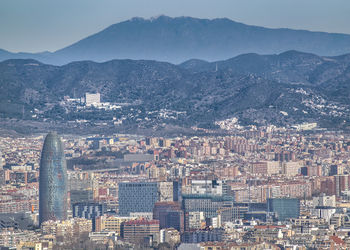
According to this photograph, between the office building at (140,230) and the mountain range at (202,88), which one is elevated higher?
the mountain range at (202,88)

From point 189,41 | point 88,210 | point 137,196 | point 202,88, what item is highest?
point 189,41

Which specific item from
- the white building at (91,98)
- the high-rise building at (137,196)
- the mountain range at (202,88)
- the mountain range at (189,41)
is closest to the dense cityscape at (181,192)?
the high-rise building at (137,196)

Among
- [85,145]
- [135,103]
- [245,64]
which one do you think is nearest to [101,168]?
[85,145]

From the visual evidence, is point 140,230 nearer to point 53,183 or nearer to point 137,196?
point 53,183

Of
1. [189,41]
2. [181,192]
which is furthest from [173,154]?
[189,41]

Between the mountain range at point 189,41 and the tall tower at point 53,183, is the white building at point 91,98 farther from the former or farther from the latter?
the tall tower at point 53,183

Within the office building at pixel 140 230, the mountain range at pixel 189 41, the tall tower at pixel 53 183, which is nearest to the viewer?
the office building at pixel 140 230

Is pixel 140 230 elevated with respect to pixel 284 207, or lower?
lower
